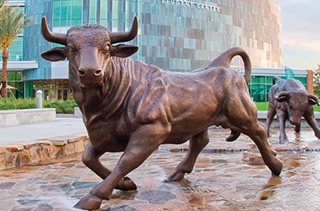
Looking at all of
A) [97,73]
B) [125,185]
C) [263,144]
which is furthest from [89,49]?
[263,144]

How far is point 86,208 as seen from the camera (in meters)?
2.90

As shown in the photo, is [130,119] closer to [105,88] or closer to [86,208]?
[105,88]

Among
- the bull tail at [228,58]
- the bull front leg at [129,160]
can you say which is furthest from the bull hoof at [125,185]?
the bull tail at [228,58]

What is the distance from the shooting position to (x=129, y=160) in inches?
119

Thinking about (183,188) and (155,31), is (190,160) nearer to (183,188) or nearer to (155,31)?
(183,188)

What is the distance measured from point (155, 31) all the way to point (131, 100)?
39.1 metres

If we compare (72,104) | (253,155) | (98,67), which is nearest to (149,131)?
(98,67)

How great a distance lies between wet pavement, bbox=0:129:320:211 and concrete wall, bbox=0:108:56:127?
611 centimetres

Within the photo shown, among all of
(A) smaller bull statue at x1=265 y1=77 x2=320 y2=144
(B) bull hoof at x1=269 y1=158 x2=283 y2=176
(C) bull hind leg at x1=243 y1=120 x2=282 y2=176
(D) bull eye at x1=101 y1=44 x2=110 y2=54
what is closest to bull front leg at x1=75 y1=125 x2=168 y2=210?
(D) bull eye at x1=101 y1=44 x2=110 y2=54

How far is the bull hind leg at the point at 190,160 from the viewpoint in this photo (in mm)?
4168

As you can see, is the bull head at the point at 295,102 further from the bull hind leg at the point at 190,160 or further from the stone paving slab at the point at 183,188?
the bull hind leg at the point at 190,160

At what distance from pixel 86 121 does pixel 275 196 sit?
6.36 feet

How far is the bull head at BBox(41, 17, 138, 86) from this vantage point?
2.67 metres

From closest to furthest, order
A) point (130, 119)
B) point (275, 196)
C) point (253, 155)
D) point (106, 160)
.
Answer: point (130, 119) → point (275, 196) → point (253, 155) → point (106, 160)
